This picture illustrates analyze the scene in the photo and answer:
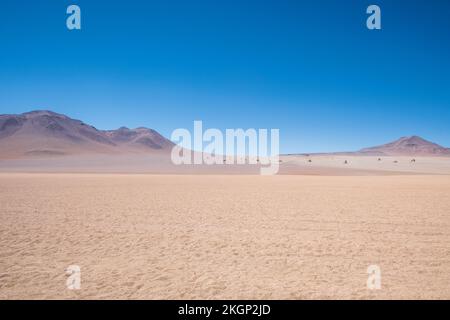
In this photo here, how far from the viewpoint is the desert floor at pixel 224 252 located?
17.8ft

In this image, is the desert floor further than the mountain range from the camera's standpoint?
No

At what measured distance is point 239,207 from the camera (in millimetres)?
14680

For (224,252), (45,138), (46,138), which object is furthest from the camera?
(46,138)

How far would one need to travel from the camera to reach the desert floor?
5434 millimetres

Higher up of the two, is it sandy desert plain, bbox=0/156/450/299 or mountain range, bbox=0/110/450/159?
mountain range, bbox=0/110/450/159

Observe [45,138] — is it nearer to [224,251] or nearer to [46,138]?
[46,138]

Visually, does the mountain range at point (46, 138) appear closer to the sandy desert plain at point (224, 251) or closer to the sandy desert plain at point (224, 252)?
the sandy desert plain at point (224, 251)

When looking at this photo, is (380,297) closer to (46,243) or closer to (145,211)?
(46,243)

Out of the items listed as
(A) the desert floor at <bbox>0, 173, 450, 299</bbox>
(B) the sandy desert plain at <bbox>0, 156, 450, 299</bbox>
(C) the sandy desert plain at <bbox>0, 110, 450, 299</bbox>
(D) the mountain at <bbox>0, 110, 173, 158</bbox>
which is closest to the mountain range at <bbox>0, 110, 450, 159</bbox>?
(D) the mountain at <bbox>0, 110, 173, 158</bbox>

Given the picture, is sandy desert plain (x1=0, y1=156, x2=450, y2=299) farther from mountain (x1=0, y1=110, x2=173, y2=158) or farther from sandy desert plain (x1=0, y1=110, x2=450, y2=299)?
mountain (x1=0, y1=110, x2=173, y2=158)

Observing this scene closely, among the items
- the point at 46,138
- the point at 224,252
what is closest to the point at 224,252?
the point at 224,252

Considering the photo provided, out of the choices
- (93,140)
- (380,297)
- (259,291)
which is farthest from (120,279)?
(93,140)

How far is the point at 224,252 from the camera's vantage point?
24.7 feet
